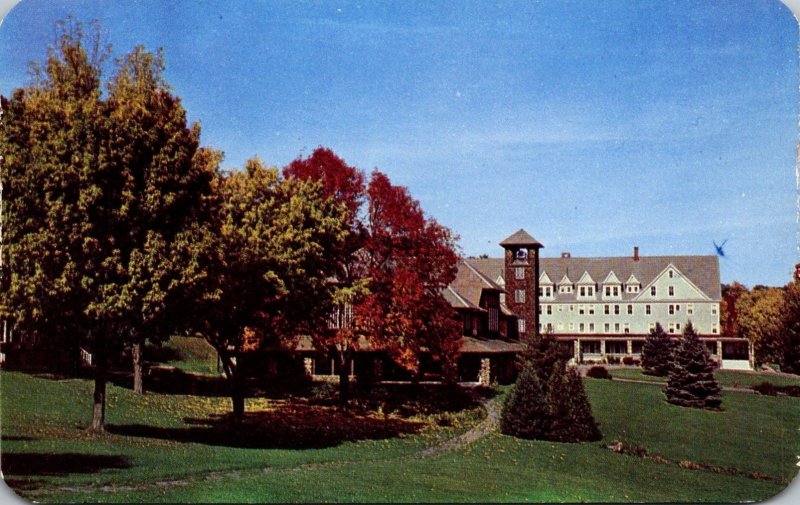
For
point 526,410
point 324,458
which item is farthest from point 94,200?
point 526,410

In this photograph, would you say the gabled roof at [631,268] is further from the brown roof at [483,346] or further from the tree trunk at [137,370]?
the tree trunk at [137,370]

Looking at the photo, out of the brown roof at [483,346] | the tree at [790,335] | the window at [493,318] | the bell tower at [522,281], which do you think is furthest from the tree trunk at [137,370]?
the bell tower at [522,281]

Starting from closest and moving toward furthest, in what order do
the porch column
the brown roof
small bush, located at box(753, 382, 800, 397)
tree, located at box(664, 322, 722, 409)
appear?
small bush, located at box(753, 382, 800, 397)
tree, located at box(664, 322, 722, 409)
the brown roof
the porch column

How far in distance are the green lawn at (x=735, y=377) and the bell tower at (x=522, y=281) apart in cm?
668

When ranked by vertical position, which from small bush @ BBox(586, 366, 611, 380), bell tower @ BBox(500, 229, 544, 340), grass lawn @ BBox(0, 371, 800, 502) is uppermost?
bell tower @ BBox(500, 229, 544, 340)

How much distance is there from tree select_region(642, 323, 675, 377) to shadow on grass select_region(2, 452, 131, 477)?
4038cm

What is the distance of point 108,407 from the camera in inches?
866

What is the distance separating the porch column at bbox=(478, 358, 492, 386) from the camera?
37719 millimetres

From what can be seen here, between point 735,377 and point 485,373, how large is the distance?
19.8m

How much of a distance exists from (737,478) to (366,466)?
11.1m

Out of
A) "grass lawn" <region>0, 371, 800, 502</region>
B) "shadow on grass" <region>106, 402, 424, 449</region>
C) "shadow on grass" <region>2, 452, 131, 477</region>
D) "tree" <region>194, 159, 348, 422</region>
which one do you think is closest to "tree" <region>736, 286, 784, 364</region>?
"grass lawn" <region>0, 371, 800, 502</region>

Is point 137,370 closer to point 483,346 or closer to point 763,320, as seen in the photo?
point 483,346

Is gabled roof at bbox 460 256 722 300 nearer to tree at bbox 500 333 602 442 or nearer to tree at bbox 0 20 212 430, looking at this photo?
tree at bbox 500 333 602 442

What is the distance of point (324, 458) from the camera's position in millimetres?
21484
